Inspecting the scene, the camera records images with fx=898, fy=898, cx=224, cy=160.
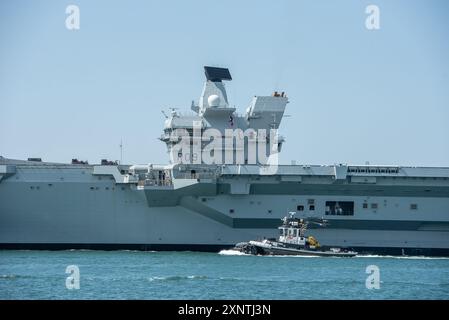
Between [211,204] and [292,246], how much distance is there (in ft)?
14.2

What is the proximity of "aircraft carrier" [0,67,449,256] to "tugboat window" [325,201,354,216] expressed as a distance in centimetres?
5

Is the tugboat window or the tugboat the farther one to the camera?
the tugboat window

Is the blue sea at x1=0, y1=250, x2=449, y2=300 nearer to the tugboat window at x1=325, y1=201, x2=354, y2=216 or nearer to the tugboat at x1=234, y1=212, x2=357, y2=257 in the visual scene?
the tugboat at x1=234, y1=212, x2=357, y2=257

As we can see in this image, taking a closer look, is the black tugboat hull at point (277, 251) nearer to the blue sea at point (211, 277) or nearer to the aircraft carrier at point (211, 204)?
the blue sea at point (211, 277)

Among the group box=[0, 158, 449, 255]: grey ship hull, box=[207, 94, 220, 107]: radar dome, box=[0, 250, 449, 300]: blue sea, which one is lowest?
box=[0, 250, 449, 300]: blue sea

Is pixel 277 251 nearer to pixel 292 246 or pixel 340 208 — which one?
pixel 292 246

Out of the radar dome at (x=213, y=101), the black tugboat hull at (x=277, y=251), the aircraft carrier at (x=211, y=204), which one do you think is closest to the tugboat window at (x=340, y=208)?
the aircraft carrier at (x=211, y=204)

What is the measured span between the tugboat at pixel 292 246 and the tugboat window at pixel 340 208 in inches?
75.8

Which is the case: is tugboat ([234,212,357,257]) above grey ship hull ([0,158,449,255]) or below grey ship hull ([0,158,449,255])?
below

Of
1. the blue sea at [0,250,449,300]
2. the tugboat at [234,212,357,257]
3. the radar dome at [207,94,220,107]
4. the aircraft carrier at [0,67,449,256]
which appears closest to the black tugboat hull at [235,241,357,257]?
the tugboat at [234,212,357,257]

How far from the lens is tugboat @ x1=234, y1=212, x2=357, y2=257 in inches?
1560

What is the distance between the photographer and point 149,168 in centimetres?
4172

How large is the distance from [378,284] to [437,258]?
47.9 feet
